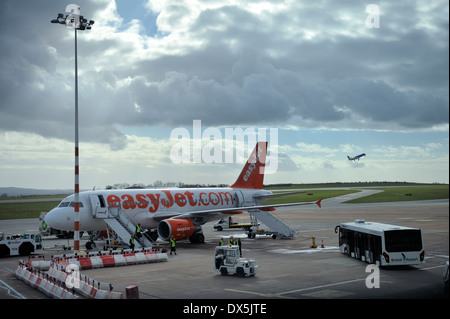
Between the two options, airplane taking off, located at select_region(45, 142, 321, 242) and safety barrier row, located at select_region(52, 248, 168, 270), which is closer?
safety barrier row, located at select_region(52, 248, 168, 270)

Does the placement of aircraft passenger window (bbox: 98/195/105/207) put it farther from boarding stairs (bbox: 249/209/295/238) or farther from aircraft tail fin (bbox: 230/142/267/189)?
aircraft tail fin (bbox: 230/142/267/189)

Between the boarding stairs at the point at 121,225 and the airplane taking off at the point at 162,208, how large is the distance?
264mm

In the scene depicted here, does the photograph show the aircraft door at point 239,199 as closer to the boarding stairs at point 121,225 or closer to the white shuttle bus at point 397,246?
the boarding stairs at point 121,225

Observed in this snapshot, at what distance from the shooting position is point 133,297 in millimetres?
22016

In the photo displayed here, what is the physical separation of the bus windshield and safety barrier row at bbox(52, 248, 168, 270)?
645 inches

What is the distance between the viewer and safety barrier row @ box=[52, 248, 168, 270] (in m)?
34.1

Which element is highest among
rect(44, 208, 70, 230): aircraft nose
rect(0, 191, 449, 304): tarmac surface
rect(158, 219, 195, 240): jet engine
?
rect(44, 208, 70, 230): aircraft nose

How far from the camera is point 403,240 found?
31.4 meters

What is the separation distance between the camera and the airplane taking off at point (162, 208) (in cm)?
4516

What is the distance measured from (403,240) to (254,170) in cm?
3174

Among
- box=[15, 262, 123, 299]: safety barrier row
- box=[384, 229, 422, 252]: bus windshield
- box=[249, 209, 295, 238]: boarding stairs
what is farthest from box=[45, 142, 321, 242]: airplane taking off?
box=[384, 229, 422, 252]: bus windshield

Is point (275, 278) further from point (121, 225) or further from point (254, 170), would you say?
point (254, 170)

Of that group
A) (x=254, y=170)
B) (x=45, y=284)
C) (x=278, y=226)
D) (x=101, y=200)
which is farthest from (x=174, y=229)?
(x=254, y=170)
